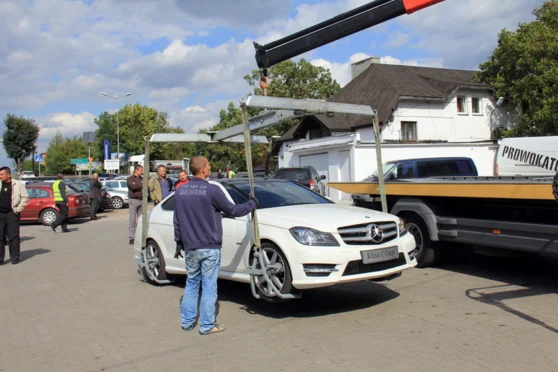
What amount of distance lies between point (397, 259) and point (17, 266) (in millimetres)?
7783

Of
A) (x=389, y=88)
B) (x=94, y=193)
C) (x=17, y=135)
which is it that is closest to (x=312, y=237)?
(x=94, y=193)

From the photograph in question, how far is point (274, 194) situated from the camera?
24.0 ft

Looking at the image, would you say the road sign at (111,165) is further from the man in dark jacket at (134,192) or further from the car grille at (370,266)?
the car grille at (370,266)

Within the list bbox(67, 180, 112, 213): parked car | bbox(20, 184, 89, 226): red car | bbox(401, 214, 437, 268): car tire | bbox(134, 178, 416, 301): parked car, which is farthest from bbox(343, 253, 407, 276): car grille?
bbox(67, 180, 112, 213): parked car

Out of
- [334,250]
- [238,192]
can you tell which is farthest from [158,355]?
[238,192]

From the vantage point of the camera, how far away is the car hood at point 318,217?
5.96m

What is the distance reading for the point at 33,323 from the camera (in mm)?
6277

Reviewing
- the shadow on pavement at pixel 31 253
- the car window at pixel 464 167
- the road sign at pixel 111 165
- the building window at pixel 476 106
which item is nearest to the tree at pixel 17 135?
the road sign at pixel 111 165

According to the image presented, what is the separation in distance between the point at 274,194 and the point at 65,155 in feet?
330

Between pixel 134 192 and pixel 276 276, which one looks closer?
pixel 276 276

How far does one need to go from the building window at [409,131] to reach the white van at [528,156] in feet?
69.3

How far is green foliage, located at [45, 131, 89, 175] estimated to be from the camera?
324ft

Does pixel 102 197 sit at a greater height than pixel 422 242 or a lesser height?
greater

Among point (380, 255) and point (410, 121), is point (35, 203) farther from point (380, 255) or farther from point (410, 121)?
point (410, 121)
